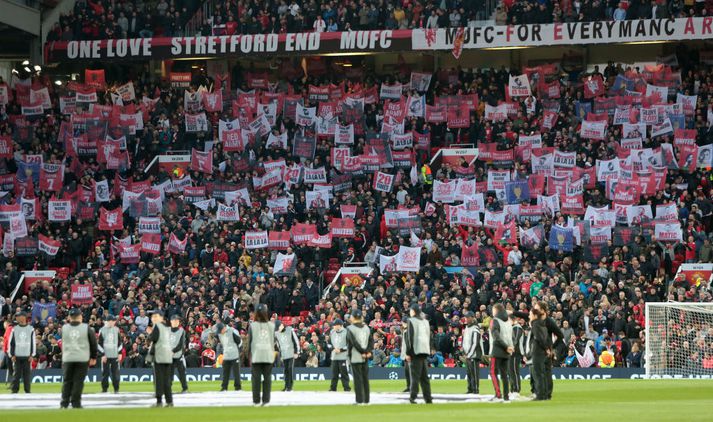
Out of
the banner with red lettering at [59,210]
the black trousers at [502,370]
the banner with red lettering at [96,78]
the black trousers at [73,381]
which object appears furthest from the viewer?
the banner with red lettering at [96,78]

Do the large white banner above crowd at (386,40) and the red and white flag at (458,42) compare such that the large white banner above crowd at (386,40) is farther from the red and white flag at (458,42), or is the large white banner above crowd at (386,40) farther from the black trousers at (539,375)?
the black trousers at (539,375)

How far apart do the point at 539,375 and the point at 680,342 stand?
1274 cm

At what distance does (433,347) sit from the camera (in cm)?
3862

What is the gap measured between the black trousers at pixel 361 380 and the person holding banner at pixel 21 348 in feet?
34.7

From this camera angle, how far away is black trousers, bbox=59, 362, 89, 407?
24.4 meters

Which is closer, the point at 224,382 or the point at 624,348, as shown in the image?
the point at 224,382

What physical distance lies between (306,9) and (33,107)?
12450 millimetres

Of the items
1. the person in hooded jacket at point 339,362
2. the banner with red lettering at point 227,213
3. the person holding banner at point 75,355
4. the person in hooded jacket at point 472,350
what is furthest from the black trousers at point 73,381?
the banner with red lettering at point 227,213

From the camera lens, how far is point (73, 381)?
80.6 feet

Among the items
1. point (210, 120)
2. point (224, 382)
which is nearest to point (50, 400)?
point (224, 382)

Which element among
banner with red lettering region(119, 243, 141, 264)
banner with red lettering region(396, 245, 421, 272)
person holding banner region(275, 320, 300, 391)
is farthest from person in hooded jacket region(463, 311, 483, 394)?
banner with red lettering region(119, 243, 141, 264)

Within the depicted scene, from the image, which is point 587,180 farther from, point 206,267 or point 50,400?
point 50,400

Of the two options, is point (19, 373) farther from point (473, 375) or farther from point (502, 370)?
point (502, 370)

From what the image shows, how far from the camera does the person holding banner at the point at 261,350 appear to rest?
24484 mm
